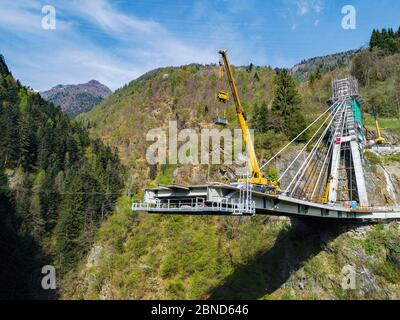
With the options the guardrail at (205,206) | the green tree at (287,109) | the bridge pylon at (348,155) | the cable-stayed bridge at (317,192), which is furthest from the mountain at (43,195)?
the guardrail at (205,206)

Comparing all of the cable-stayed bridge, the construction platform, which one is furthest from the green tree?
the construction platform

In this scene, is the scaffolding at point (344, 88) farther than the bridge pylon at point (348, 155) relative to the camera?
Yes

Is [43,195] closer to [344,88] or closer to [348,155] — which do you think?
[348,155]

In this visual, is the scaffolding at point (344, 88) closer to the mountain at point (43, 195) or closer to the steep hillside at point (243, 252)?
the steep hillside at point (243, 252)

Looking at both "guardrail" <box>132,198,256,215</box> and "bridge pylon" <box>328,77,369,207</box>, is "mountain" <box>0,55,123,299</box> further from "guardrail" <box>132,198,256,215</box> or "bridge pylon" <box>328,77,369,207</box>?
"guardrail" <box>132,198,256,215</box>
